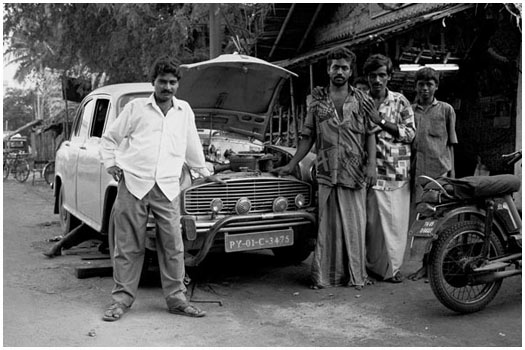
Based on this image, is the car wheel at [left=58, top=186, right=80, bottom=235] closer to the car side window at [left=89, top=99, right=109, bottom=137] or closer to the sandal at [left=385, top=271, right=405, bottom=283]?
the car side window at [left=89, top=99, right=109, bottom=137]

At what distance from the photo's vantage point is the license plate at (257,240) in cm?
523

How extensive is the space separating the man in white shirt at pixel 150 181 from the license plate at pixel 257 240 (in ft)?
1.81

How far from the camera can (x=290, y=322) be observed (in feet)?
14.9

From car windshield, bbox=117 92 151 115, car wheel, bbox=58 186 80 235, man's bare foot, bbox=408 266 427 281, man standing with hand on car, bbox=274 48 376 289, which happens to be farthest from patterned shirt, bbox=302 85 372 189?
car wheel, bbox=58 186 80 235

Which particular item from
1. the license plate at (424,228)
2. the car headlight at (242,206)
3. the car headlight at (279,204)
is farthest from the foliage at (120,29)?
the license plate at (424,228)

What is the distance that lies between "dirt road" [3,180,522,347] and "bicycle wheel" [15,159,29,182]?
1551 centimetres

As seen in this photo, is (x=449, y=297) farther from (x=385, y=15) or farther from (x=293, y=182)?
(x=385, y=15)

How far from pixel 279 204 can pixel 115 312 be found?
1.67 metres

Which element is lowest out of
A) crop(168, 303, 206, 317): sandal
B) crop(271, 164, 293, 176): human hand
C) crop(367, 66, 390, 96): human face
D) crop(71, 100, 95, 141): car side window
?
crop(168, 303, 206, 317): sandal

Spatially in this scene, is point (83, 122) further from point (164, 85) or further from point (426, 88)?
point (426, 88)

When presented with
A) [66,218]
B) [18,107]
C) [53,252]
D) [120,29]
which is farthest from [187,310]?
[18,107]

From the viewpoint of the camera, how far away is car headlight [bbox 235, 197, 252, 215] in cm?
534

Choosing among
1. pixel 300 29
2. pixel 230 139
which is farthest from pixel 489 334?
pixel 300 29

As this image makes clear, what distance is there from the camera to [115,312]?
4.58 metres
